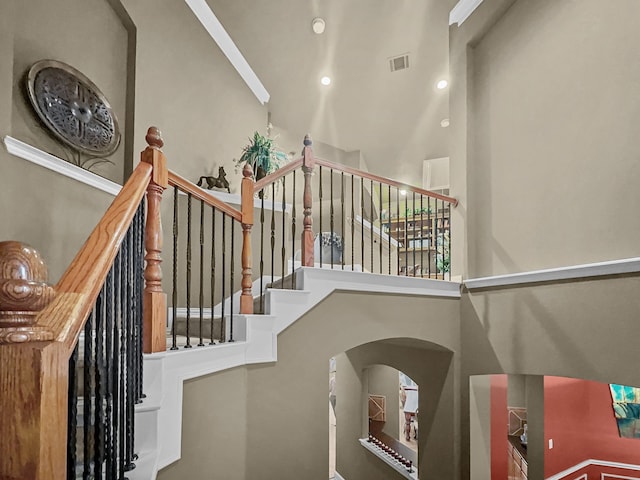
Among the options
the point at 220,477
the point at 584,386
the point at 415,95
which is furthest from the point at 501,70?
the point at 584,386

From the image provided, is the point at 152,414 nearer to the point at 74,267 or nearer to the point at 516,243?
the point at 74,267

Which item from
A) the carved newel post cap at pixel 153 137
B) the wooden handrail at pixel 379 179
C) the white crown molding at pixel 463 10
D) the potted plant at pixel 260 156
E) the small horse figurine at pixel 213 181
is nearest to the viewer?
the carved newel post cap at pixel 153 137

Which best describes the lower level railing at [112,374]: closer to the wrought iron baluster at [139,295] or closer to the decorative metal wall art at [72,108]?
the wrought iron baluster at [139,295]

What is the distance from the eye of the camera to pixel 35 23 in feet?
8.23

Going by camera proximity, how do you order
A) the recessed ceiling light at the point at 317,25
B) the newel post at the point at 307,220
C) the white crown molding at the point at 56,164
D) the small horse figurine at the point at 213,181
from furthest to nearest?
the recessed ceiling light at the point at 317,25 → the small horse figurine at the point at 213,181 → the newel post at the point at 307,220 → the white crown molding at the point at 56,164

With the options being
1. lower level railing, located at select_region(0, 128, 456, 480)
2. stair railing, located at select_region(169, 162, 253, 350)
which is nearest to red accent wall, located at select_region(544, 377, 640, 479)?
stair railing, located at select_region(169, 162, 253, 350)

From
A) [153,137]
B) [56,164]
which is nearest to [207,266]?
[56,164]

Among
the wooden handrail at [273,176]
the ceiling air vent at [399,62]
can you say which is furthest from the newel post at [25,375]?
the ceiling air vent at [399,62]

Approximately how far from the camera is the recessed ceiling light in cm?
492

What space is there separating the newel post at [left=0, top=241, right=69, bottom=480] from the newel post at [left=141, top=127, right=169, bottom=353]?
1.03 m

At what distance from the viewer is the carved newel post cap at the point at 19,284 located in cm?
62

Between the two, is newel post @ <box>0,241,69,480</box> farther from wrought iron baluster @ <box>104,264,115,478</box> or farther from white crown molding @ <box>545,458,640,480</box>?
white crown molding @ <box>545,458,640,480</box>

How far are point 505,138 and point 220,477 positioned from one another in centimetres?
335

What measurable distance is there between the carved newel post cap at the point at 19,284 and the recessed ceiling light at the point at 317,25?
201 inches
